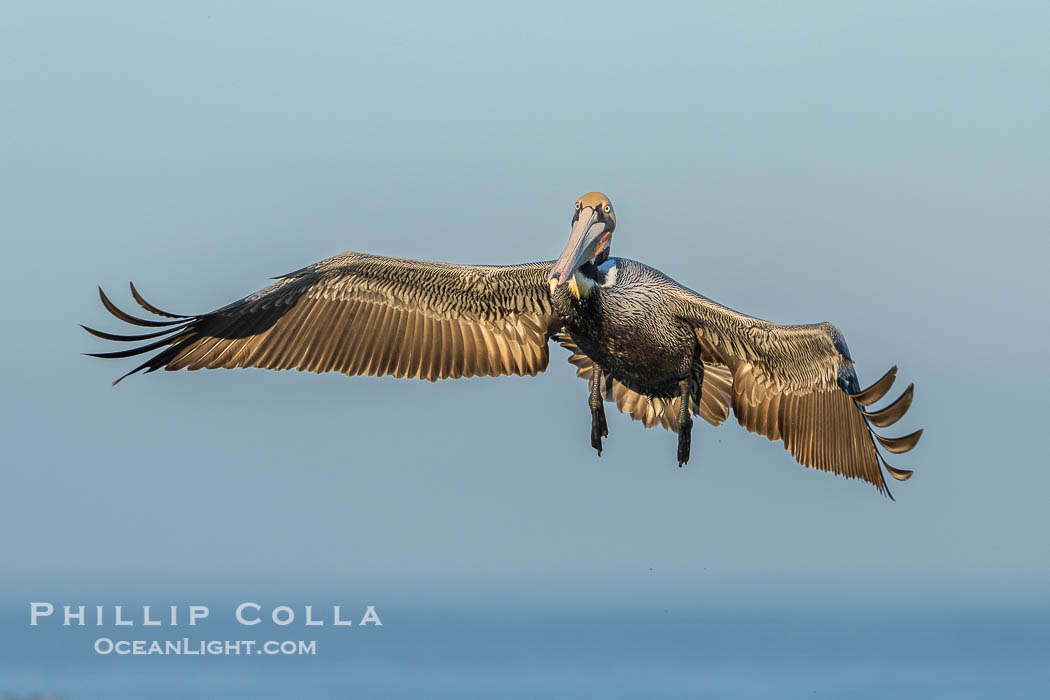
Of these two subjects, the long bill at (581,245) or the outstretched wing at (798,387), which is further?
the outstretched wing at (798,387)

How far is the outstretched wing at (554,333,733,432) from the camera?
43.1 feet

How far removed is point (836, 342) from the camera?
12.8 meters

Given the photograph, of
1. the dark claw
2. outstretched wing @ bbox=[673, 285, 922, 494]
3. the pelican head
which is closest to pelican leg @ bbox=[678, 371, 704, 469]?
the dark claw

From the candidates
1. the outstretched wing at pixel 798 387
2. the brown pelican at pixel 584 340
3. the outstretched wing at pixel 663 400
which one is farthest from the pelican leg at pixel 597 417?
the outstretched wing at pixel 798 387

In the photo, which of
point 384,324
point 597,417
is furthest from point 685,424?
point 384,324

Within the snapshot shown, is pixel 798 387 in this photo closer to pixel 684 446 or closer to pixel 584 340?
pixel 684 446

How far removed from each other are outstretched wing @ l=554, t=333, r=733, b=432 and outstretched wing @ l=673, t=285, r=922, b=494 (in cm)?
12

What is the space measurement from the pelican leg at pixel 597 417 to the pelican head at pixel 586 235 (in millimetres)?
1091

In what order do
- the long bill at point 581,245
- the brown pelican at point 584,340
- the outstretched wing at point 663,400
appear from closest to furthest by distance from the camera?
the long bill at point 581,245, the brown pelican at point 584,340, the outstretched wing at point 663,400

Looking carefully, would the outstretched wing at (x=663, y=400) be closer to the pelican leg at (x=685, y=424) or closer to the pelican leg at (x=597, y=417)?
the pelican leg at (x=685, y=424)

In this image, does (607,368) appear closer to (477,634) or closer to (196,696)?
(196,696)

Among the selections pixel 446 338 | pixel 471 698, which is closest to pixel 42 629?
pixel 471 698

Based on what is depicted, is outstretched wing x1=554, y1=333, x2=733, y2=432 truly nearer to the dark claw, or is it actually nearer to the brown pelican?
the brown pelican

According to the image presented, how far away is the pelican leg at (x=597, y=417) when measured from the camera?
12562 mm
